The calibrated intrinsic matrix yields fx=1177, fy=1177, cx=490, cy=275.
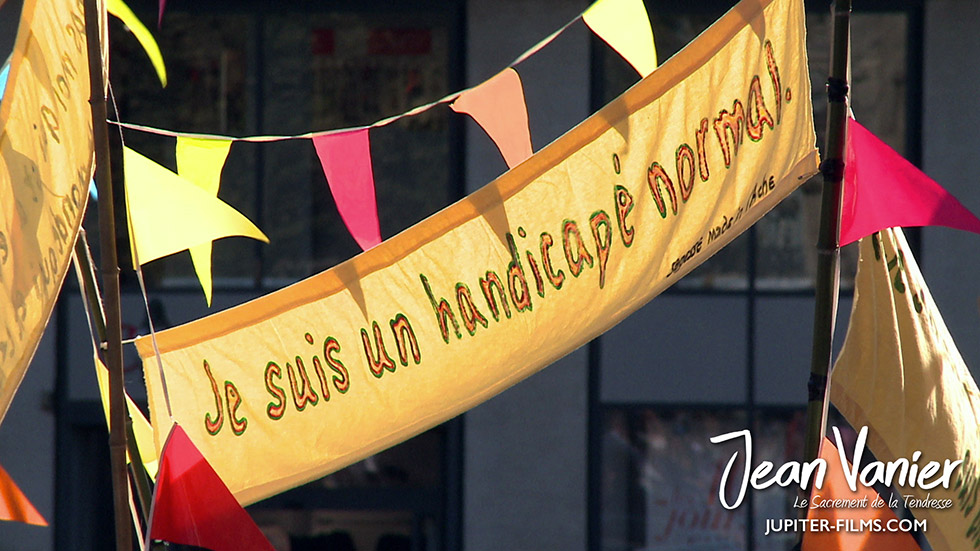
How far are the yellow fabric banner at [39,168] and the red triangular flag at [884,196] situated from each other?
177 centimetres

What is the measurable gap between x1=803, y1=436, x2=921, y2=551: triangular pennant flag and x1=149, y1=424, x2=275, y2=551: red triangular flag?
1.34m

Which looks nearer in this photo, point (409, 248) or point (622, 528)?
point (409, 248)

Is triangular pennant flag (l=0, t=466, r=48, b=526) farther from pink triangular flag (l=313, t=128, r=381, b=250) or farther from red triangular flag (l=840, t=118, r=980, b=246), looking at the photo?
red triangular flag (l=840, t=118, r=980, b=246)

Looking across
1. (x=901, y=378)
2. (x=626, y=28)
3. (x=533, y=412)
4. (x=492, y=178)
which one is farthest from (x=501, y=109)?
(x=533, y=412)

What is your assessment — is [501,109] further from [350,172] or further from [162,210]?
[162,210]

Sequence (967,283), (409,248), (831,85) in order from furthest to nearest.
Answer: (967,283) → (409,248) → (831,85)

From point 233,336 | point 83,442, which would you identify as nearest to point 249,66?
point 83,442

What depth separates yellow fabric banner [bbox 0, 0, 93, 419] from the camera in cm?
246

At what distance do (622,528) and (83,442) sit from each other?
473 cm

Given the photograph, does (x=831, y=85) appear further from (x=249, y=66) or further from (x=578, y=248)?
(x=249, y=66)

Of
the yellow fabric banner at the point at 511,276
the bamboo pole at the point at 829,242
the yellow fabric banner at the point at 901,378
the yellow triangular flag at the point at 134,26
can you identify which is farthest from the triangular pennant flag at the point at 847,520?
the yellow triangular flag at the point at 134,26

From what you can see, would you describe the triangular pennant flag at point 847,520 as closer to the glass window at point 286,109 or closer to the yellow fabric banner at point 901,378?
the yellow fabric banner at point 901,378

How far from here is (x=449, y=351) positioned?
2.82 m

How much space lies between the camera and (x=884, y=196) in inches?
111
